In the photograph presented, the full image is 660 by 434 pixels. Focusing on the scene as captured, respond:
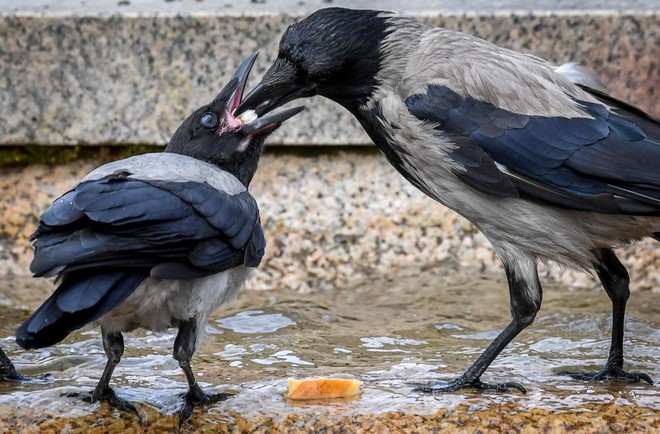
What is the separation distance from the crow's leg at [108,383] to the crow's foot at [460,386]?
3.15 feet

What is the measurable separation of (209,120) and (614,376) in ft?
5.91

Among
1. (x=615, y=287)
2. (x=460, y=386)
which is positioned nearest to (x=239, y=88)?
(x=460, y=386)

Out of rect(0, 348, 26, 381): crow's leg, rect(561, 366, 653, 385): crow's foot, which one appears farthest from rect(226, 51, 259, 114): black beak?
rect(561, 366, 653, 385): crow's foot

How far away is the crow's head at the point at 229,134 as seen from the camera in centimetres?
485

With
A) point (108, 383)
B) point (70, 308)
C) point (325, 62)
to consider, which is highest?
point (325, 62)

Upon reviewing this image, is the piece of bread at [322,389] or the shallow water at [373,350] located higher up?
the piece of bread at [322,389]

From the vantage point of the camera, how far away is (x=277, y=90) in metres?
4.86

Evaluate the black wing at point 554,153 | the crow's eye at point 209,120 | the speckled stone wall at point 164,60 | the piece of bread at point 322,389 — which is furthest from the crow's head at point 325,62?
the speckled stone wall at point 164,60

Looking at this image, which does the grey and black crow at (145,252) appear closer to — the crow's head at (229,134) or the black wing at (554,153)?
the crow's head at (229,134)

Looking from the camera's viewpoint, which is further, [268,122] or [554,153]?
[268,122]

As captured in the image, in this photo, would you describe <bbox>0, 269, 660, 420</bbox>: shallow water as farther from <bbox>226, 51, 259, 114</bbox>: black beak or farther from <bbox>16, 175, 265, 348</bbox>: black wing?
<bbox>226, 51, 259, 114</bbox>: black beak

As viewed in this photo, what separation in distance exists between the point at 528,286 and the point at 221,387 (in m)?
1.18

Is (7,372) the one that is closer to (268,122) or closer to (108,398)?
(108,398)

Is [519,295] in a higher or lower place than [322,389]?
higher
